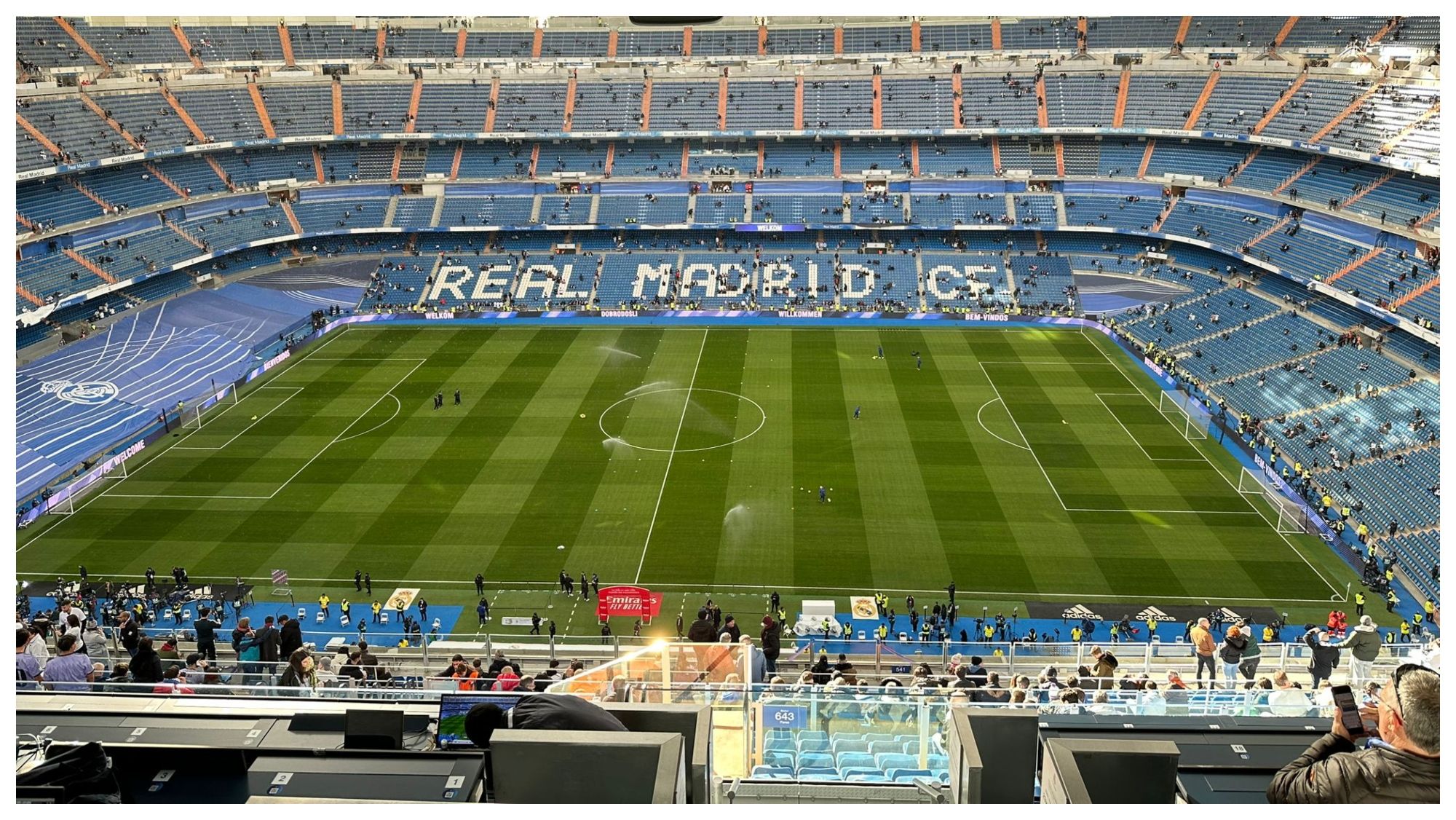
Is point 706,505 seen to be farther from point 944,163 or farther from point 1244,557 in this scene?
point 944,163

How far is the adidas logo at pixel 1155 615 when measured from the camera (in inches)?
1160

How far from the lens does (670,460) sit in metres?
42.2

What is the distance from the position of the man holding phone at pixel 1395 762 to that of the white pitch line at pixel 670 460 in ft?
91.8

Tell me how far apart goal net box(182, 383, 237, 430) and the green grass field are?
534 millimetres

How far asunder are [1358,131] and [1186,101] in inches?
649

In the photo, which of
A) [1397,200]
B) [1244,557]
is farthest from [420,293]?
[1397,200]

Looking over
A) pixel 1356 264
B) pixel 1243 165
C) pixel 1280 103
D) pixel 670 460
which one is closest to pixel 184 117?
pixel 670 460

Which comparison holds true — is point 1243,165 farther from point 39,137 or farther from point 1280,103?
point 39,137

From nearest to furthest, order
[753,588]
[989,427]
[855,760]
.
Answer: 1. [855,760]
2. [753,588]
3. [989,427]

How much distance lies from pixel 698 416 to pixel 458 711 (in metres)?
39.5

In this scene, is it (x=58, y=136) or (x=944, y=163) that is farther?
(x=944, y=163)

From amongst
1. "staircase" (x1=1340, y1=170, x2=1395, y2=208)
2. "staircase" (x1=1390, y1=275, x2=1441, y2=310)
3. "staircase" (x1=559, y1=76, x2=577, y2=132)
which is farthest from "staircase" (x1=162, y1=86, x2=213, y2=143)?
"staircase" (x1=1340, y1=170, x2=1395, y2=208)

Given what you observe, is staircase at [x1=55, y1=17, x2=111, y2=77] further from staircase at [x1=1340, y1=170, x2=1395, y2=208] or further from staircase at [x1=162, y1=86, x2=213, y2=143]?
staircase at [x1=1340, y1=170, x2=1395, y2=208]

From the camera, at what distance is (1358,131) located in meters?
59.1
